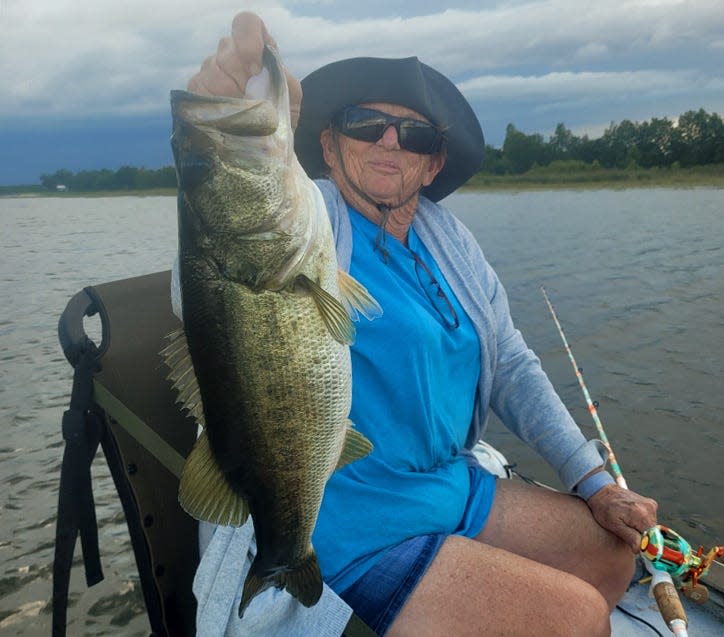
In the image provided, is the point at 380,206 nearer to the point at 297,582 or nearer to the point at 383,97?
the point at 383,97

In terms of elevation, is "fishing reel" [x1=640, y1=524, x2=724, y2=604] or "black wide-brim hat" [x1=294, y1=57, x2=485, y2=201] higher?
"black wide-brim hat" [x1=294, y1=57, x2=485, y2=201]

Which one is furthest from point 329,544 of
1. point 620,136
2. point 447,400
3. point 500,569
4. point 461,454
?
point 620,136

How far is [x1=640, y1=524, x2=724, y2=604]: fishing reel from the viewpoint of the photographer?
2371 mm

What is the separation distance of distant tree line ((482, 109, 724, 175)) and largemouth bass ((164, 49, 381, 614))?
196ft

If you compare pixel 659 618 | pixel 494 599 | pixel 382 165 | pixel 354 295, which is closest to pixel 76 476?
pixel 354 295

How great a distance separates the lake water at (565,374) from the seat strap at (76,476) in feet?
4.61

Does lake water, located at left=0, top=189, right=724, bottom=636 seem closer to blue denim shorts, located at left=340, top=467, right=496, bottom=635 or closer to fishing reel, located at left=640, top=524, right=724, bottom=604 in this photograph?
blue denim shorts, located at left=340, top=467, right=496, bottom=635

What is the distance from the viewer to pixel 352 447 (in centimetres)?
171

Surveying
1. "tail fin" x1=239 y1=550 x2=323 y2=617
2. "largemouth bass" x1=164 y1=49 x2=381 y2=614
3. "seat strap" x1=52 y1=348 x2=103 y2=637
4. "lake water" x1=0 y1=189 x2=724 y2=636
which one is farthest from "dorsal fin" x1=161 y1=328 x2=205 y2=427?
"lake water" x1=0 y1=189 x2=724 y2=636

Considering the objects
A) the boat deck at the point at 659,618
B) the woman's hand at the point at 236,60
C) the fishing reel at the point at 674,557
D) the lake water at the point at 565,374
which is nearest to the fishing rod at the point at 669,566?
the fishing reel at the point at 674,557

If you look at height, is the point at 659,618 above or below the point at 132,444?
below

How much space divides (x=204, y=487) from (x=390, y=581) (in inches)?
26.6

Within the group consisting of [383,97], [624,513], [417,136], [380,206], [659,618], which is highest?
[383,97]

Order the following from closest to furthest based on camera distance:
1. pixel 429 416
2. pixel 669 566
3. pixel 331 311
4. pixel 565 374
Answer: pixel 331 311 → pixel 429 416 → pixel 669 566 → pixel 565 374
